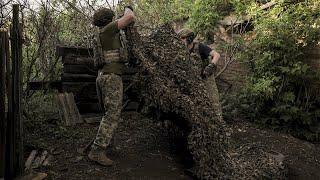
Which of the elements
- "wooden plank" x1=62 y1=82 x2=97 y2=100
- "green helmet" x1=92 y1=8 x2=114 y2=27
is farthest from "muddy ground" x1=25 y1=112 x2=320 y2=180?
"green helmet" x1=92 y1=8 x2=114 y2=27

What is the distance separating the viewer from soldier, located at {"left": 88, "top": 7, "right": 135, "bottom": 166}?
4680mm

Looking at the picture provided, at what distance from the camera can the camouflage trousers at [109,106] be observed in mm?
4676

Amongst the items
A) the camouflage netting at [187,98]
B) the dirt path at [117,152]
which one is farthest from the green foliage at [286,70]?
the dirt path at [117,152]

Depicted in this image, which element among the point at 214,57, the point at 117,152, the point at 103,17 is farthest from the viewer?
the point at 214,57

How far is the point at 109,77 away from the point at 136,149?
1.21 meters

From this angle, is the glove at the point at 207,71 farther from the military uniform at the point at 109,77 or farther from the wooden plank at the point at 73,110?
the wooden plank at the point at 73,110

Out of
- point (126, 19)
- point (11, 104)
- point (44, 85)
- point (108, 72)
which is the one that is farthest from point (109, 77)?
point (44, 85)

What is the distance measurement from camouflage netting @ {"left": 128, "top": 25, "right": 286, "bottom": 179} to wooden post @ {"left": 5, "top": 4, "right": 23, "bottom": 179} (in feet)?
5.46

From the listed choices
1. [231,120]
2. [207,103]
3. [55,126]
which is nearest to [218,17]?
[231,120]

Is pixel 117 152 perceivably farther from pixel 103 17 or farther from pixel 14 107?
pixel 103 17

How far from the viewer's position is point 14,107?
3922 millimetres

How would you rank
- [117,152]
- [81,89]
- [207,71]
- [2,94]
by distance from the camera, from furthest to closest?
[81,89] < [207,71] < [117,152] < [2,94]

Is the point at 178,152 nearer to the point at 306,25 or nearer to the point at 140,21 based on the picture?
the point at 306,25

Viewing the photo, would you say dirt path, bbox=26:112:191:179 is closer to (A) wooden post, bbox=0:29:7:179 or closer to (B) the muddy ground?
(B) the muddy ground
